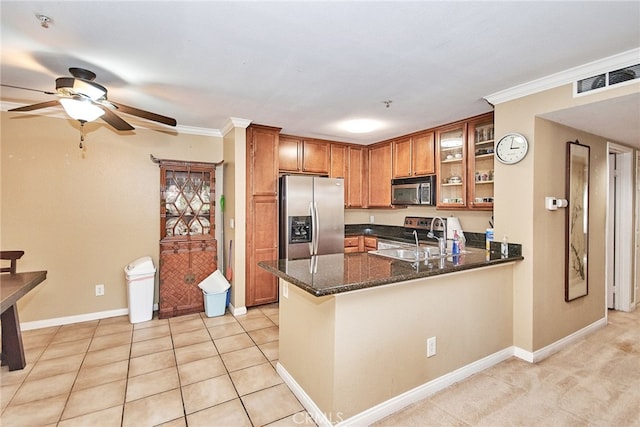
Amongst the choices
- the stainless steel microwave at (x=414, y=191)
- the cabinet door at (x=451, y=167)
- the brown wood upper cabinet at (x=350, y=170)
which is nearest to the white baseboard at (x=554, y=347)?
the cabinet door at (x=451, y=167)

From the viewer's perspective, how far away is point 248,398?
2.14 metres

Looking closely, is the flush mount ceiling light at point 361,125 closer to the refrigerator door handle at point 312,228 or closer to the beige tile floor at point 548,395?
the refrigerator door handle at point 312,228

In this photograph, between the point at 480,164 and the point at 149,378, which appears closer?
the point at 149,378

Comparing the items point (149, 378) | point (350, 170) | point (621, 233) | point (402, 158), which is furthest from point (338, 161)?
point (621, 233)

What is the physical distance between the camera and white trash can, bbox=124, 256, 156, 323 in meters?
3.47

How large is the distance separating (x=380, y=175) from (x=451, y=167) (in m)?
1.15

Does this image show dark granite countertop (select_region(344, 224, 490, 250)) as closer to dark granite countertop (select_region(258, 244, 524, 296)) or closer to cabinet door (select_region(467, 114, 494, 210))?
cabinet door (select_region(467, 114, 494, 210))

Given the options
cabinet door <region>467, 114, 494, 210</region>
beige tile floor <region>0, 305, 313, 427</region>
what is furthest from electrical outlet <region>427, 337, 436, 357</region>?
cabinet door <region>467, 114, 494, 210</region>

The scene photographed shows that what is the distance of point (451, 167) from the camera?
384 cm

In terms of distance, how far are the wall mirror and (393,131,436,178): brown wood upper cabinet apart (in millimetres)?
1393

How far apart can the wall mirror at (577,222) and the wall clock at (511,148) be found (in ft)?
2.05

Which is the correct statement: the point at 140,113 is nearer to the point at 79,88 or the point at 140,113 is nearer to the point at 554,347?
the point at 79,88

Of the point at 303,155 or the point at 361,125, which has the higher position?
the point at 361,125

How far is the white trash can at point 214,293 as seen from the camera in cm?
369
